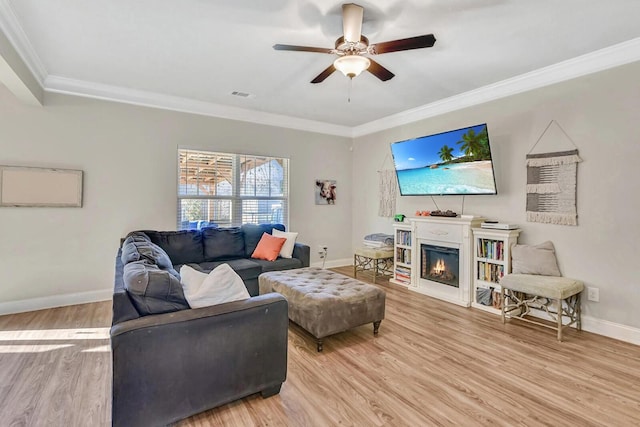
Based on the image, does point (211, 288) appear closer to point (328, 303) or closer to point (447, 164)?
point (328, 303)

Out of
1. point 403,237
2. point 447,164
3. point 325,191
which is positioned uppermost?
point 447,164

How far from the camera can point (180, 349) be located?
1.74 meters

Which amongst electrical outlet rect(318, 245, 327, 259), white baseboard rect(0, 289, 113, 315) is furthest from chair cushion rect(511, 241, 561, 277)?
white baseboard rect(0, 289, 113, 315)

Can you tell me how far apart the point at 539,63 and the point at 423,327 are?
299 cm

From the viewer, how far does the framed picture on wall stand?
5805 mm

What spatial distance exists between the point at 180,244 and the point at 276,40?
2.71 metres

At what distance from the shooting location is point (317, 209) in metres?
5.80

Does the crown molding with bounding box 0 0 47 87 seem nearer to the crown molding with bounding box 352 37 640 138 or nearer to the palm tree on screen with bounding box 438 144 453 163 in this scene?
the palm tree on screen with bounding box 438 144 453 163

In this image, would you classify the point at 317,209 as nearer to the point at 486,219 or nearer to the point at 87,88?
the point at 486,219

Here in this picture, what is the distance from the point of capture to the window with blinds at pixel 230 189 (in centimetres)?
463

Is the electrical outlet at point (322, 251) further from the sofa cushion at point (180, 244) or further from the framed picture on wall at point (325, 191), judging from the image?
the sofa cushion at point (180, 244)

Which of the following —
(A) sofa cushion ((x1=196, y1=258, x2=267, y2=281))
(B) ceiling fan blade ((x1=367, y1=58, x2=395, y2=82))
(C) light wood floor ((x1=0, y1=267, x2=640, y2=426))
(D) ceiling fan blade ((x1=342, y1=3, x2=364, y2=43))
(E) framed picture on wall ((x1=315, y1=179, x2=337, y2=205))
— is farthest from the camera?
(E) framed picture on wall ((x1=315, y1=179, x2=337, y2=205))

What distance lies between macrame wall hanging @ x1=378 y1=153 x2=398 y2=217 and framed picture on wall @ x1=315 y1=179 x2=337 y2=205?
881 millimetres

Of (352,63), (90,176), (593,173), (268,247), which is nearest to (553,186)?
(593,173)
